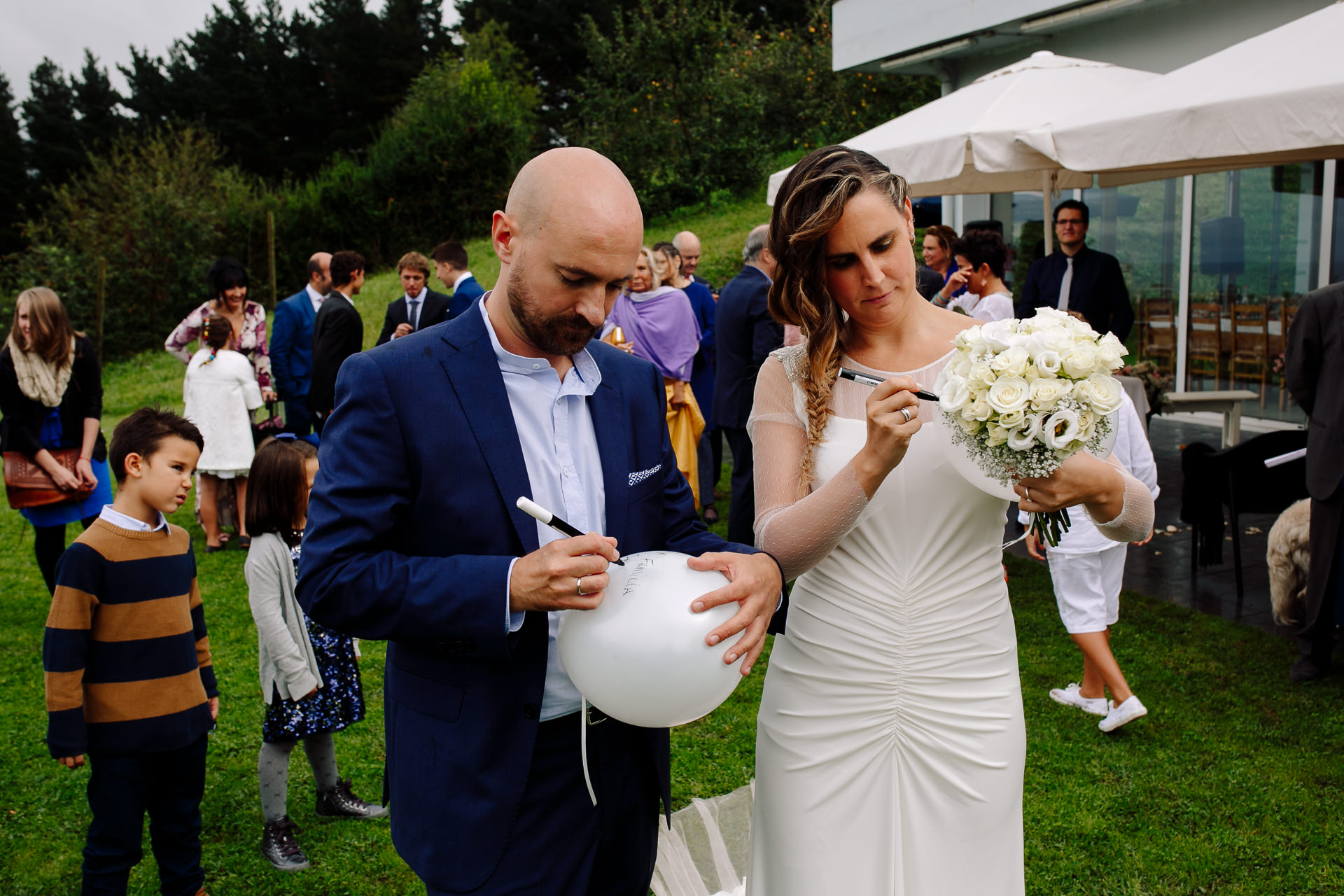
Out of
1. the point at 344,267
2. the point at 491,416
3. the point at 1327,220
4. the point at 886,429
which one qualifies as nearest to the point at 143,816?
the point at 491,416

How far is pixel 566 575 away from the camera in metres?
1.57

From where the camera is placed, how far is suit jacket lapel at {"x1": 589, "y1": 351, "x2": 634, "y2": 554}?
1902mm

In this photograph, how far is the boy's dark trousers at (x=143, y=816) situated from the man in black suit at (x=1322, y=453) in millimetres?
4865

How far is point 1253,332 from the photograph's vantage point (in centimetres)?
1072

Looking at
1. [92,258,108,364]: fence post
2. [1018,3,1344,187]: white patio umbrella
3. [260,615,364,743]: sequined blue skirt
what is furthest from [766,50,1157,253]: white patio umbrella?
[92,258,108,364]: fence post

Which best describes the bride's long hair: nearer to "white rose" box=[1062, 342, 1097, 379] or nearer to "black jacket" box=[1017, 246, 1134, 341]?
"white rose" box=[1062, 342, 1097, 379]

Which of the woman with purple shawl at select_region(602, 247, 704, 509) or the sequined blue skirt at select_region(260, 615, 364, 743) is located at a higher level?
the woman with purple shawl at select_region(602, 247, 704, 509)

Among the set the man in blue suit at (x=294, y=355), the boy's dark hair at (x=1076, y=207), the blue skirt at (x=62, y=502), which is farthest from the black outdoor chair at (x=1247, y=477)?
the man in blue suit at (x=294, y=355)

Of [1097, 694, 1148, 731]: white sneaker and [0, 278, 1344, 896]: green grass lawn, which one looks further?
[1097, 694, 1148, 731]: white sneaker

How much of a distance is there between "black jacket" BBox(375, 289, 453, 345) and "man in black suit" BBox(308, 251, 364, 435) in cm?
30

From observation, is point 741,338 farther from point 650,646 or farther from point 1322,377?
point 650,646

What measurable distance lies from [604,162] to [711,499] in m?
6.51

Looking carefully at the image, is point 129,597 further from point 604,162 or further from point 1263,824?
point 1263,824

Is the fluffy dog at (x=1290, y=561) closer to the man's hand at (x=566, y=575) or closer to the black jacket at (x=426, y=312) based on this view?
the man's hand at (x=566, y=575)
